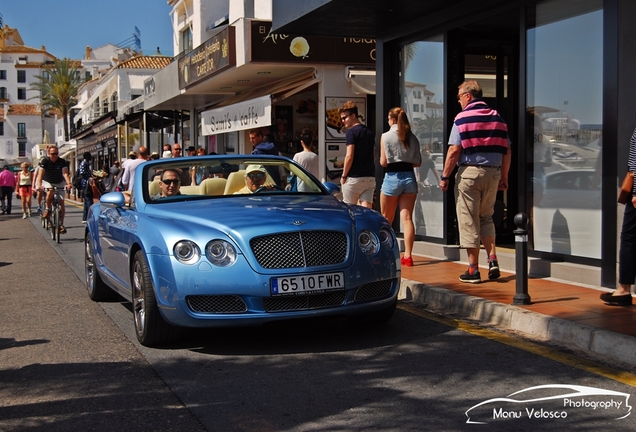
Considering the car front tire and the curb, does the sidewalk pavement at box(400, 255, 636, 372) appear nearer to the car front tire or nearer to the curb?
the curb

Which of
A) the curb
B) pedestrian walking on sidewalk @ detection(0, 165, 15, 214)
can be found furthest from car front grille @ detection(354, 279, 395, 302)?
pedestrian walking on sidewalk @ detection(0, 165, 15, 214)

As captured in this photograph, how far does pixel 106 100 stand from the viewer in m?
54.4

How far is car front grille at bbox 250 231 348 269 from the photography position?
5328 mm

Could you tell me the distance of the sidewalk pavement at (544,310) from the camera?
5.35 meters

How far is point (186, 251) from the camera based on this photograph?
5.37m

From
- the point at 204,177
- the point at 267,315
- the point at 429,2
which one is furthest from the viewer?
the point at 429,2

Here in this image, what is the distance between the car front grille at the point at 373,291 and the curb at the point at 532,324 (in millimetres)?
1113

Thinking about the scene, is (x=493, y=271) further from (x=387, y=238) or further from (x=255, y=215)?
(x=255, y=215)

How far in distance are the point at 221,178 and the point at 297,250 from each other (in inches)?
69.4

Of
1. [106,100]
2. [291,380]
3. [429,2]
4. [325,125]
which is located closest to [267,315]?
[291,380]

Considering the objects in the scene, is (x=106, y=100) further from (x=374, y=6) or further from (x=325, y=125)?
(x=374, y=6)

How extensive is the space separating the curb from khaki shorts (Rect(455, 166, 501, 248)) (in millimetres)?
754

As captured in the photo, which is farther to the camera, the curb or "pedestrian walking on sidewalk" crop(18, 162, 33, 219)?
"pedestrian walking on sidewalk" crop(18, 162, 33, 219)

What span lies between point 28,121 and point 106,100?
79.5 meters
